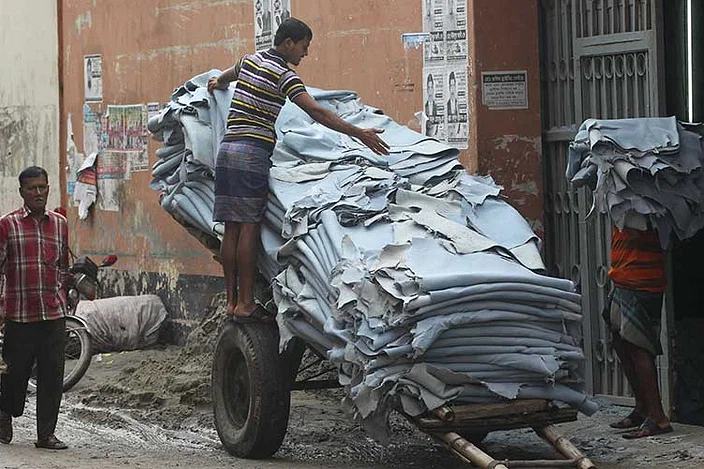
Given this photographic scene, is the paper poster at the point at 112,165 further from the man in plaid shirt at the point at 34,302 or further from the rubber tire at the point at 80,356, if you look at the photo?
the man in plaid shirt at the point at 34,302

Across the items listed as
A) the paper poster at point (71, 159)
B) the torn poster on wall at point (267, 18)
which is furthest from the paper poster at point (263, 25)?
the paper poster at point (71, 159)

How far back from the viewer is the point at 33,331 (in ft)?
29.5

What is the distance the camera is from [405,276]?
723cm

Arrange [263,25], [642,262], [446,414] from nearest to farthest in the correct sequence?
[446,414], [642,262], [263,25]

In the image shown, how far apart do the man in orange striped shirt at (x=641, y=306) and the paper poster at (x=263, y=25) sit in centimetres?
426

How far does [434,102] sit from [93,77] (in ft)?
18.2

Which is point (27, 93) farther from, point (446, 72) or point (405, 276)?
point (405, 276)

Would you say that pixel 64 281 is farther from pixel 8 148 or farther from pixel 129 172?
pixel 8 148

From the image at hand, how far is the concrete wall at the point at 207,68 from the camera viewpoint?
32.4ft

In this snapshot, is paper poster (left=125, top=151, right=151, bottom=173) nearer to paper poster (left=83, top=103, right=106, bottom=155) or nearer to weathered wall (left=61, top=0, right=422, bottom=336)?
weathered wall (left=61, top=0, right=422, bottom=336)

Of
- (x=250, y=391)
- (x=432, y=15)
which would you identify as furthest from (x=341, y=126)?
(x=432, y=15)

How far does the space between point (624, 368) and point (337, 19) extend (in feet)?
12.5

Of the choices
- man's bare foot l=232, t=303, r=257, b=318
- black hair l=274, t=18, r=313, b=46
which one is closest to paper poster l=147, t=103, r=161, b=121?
black hair l=274, t=18, r=313, b=46

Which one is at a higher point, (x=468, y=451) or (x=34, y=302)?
(x=34, y=302)
